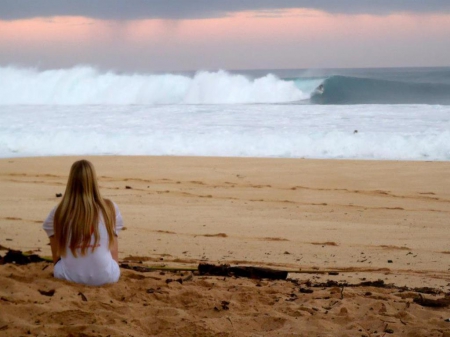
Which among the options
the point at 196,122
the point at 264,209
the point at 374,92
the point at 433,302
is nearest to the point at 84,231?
the point at 433,302

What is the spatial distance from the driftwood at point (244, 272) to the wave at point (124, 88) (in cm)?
2552

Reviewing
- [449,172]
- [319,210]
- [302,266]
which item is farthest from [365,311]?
[449,172]

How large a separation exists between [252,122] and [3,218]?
12787mm

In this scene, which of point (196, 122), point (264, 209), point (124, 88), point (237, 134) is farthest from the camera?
point (124, 88)

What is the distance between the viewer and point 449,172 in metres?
11.2

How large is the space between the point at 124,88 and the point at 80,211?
2871cm

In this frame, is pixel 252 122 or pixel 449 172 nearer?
pixel 449 172

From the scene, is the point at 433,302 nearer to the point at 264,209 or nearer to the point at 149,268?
the point at 149,268

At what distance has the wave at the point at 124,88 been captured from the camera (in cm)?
3075

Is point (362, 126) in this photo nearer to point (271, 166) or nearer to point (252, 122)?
point (252, 122)

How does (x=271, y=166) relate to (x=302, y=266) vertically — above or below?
above

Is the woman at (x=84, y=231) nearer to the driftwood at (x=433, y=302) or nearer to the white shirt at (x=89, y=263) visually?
the white shirt at (x=89, y=263)

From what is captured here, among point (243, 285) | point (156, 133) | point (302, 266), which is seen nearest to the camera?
point (243, 285)

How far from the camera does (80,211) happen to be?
407cm
